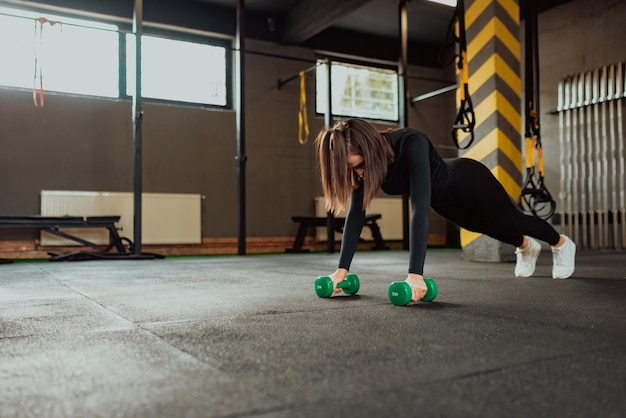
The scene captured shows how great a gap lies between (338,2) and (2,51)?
364cm

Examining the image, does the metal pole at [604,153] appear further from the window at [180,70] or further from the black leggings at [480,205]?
the window at [180,70]

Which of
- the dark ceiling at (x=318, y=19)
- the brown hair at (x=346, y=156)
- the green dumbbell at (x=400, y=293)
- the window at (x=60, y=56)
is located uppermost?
the dark ceiling at (x=318, y=19)

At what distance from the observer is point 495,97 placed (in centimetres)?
432

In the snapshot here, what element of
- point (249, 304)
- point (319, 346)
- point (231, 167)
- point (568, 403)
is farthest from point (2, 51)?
point (568, 403)

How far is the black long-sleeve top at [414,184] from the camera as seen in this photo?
1.79 meters

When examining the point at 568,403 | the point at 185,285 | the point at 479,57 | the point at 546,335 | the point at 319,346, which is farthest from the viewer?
the point at 479,57

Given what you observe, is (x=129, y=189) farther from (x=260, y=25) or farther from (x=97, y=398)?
(x=97, y=398)

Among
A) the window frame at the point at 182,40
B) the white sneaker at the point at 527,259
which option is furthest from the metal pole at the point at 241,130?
the white sneaker at the point at 527,259

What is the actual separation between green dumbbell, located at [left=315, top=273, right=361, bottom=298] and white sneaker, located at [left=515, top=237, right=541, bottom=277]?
1198 mm

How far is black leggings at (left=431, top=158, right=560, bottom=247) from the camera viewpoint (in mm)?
2180

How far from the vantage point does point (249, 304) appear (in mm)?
1906

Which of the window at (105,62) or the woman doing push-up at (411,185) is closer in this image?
the woman doing push-up at (411,185)

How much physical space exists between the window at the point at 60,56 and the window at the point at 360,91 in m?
2.70

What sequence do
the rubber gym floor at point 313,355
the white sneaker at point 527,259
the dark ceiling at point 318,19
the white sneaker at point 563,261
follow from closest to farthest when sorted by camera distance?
the rubber gym floor at point 313,355 < the white sneaker at point 563,261 < the white sneaker at point 527,259 < the dark ceiling at point 318,19
